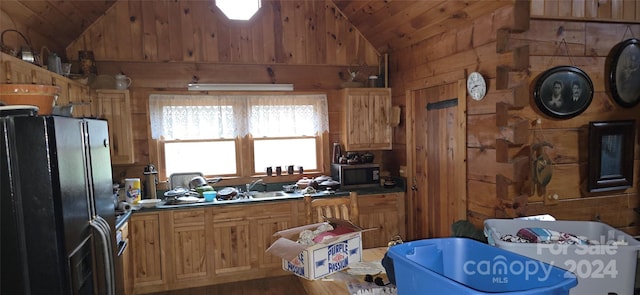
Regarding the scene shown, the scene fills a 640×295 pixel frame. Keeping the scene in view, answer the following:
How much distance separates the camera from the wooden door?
3045mm

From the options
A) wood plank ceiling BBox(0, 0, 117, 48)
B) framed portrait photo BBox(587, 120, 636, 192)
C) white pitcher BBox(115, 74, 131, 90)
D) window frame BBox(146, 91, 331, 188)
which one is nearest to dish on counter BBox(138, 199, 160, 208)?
window frame BBox(146, 91, 331, 188)

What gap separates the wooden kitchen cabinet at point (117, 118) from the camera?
337 cm

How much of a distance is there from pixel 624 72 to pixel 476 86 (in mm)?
950

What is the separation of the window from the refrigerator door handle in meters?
2.21

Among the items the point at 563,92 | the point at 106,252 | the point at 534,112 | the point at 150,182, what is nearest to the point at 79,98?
the point at 150,182

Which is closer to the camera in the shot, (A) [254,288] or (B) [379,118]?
(A) [254,288]

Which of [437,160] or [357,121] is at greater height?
[357,121]

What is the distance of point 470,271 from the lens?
1066mm

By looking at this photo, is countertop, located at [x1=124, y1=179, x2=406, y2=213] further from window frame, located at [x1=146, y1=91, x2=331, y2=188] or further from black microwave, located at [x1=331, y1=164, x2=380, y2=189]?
window frame, located at [x1=146, y1=91, x2=331, y2=188]

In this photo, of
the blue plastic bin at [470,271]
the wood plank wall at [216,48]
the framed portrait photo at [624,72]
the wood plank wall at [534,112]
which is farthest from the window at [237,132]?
the blue plastic bin at [470,271]

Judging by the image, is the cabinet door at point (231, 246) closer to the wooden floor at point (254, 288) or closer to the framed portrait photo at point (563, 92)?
the wooden floor at point (254, 288)

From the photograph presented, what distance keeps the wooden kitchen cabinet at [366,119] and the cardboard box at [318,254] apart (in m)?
2.32

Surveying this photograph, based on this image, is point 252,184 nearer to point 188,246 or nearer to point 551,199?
point 188,246

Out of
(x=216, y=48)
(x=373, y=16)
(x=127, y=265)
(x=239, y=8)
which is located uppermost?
(x=239, y=8)
